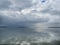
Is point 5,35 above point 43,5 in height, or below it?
below

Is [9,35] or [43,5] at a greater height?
[43,5]

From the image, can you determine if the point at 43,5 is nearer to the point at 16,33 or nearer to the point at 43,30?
the point at 43,30

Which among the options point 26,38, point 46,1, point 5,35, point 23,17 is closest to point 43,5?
point 46,1

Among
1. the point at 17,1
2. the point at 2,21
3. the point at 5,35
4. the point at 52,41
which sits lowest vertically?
the point at 52,41

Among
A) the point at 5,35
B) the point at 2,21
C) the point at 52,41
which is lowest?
the point at 52,41

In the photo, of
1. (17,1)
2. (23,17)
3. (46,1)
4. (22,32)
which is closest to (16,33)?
(22,32)

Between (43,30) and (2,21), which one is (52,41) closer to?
(43,30)
